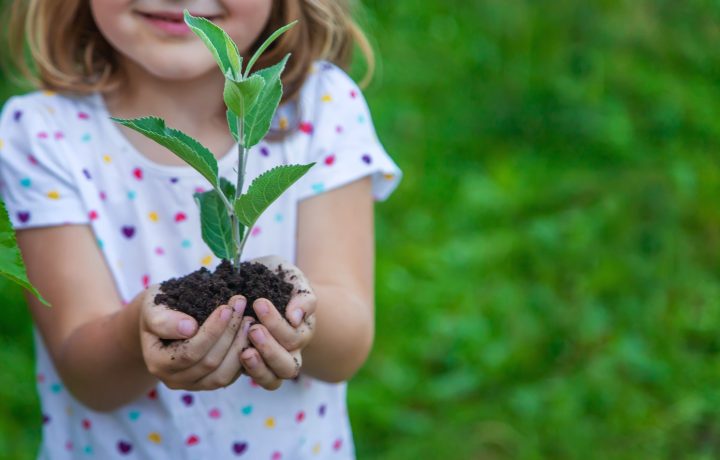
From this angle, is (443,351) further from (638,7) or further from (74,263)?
(638,7)

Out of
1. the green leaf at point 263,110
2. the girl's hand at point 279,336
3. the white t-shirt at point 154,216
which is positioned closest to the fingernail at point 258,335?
the girl's hand at point 279,336

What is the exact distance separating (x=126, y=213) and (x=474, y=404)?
55.9 inches

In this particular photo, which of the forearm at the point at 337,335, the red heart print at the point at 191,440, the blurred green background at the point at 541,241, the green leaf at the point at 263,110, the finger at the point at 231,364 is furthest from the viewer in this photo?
the blurred green background at the point at 541,241

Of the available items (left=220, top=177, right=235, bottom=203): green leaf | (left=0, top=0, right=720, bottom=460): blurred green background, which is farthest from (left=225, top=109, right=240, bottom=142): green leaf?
(left=0, top=0, right=720, bottom=460): blurred green background

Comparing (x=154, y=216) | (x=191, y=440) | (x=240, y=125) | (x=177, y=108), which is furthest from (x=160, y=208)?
(x=240, y=125)

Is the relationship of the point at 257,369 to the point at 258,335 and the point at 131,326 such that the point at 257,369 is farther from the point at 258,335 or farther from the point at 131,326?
the point at 131,326

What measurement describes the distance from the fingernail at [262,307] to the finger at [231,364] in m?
0.02

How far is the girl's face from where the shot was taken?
5.25 feet

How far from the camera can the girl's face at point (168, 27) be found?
5.25ft

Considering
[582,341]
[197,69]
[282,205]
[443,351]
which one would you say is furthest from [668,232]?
[197,69]

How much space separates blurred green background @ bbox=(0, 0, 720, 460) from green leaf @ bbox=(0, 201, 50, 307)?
5.41 feet

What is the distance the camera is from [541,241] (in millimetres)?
3387

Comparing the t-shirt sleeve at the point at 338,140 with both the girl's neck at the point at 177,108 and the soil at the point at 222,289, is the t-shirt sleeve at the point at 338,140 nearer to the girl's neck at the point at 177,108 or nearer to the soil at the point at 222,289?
the girl's neck at the point at 177,108

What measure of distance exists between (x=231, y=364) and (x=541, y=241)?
2.18m
